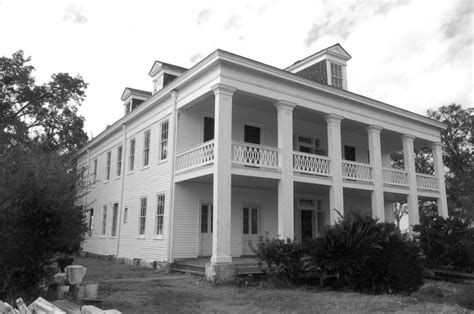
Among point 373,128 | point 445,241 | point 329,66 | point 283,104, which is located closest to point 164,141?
point 283,104

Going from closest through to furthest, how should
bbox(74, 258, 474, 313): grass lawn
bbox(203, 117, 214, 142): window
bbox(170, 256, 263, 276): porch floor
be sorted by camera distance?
bbox(74, 258, 474, 313): grass lawn
bbox(170, 256, 263, 276): porch floor
bbox(203, 117, 214, 142): window

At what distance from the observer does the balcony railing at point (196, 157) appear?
14505 mm

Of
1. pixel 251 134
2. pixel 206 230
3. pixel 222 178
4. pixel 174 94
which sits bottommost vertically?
pixel 206 230

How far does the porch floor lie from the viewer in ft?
43.4

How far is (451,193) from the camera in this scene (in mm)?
32188

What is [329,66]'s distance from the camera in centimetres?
1945

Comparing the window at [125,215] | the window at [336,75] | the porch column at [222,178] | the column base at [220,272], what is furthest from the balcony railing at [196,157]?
the window at [336,75]

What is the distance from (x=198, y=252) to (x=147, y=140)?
20.6ft

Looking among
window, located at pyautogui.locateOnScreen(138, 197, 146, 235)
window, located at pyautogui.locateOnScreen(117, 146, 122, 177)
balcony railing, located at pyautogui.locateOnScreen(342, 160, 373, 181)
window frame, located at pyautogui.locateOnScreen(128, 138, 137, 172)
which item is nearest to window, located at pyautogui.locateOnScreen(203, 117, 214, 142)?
window, located at pyautogui.locateOnScreen(138, 197, 146, 235)

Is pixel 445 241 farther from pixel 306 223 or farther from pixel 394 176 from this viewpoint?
pixel 306 223

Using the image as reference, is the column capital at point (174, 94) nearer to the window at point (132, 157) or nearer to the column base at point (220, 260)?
the window at point (132, 157)

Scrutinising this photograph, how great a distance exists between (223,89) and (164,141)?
17.2ft

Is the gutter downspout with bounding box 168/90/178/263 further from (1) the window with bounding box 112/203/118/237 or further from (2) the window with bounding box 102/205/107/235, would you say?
(2) the window with bounding box 102/205/107/235

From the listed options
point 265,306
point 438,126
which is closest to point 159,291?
point 265,306
